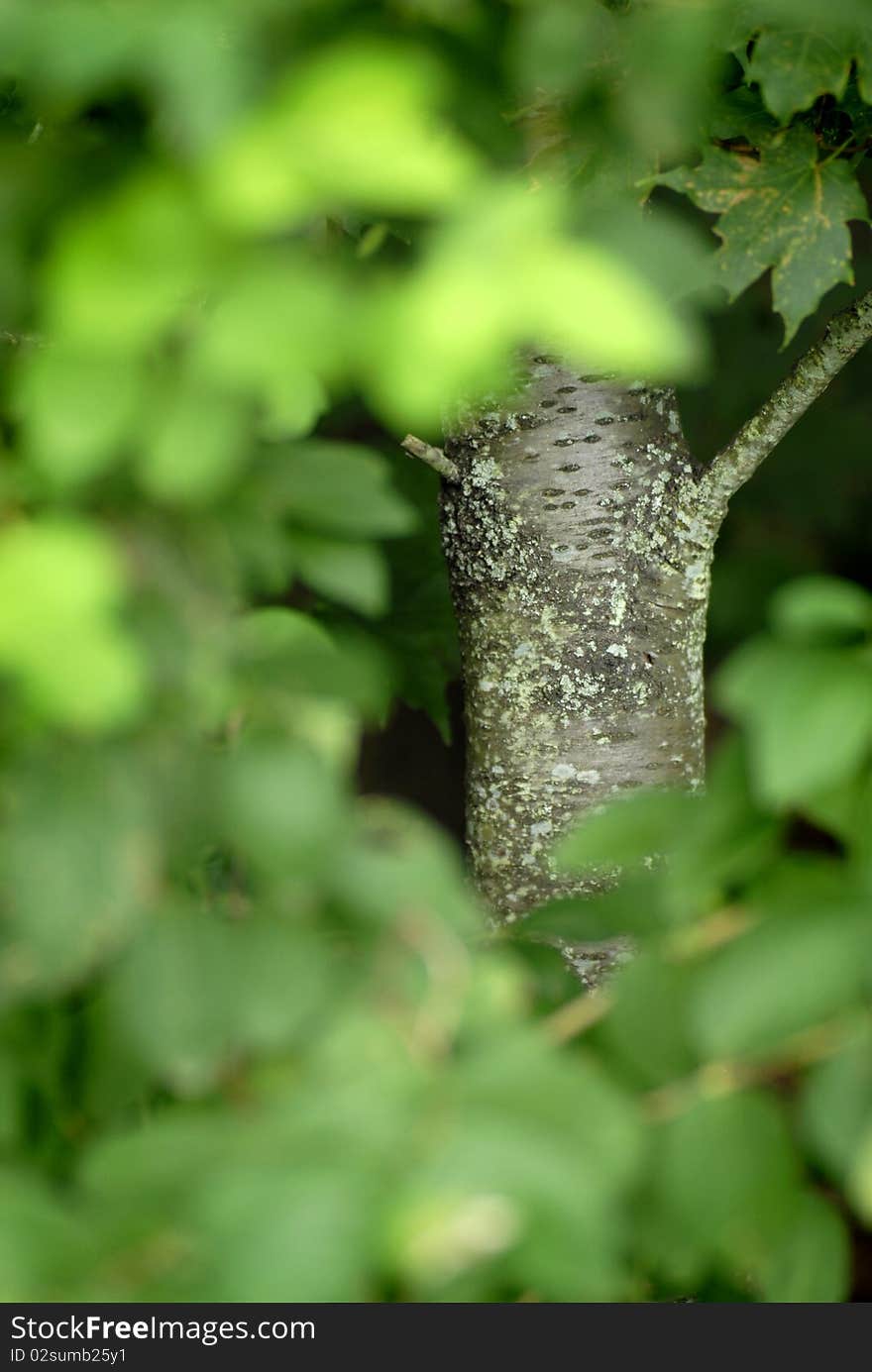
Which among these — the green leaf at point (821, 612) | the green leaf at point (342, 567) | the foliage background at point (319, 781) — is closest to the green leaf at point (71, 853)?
the foliage background at point (319, 781)

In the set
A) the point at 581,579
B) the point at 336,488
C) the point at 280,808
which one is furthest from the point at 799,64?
the point at 280,808

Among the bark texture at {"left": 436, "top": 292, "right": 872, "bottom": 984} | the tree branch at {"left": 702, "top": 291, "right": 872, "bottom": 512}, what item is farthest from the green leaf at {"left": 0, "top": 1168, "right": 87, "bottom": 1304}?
the tree branch at {"left": 702, "top": 291, "right": 872, "bottom": 512}

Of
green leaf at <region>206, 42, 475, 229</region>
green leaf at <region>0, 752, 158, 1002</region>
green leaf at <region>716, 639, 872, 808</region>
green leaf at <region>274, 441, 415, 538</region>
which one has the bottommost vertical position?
green leaf at <region>0, 752, 158, 1002</region>

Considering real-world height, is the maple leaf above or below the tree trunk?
above

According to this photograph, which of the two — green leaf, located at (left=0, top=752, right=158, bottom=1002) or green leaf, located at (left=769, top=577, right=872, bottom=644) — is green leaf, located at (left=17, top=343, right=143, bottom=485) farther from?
green leaf, located at (left=769, top=577, right=872, bottom=644)

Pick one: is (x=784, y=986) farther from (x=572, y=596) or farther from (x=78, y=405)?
(x=572, y=596)
